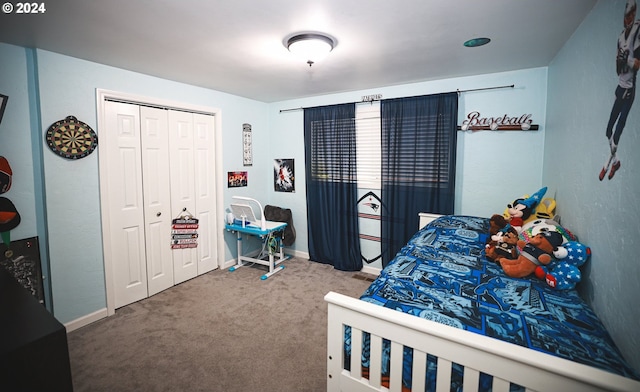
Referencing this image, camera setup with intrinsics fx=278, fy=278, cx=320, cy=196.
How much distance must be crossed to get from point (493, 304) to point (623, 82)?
1145 mm

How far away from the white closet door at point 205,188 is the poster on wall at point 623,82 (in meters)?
3.64

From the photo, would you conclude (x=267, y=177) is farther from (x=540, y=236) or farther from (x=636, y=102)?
(x=636, y=102)

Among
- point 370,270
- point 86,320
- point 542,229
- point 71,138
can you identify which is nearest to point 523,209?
point 542,229

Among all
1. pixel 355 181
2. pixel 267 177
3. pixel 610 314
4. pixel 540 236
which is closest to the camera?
pixel 610 314

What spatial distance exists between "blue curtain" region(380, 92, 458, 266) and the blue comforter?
48.8 inches

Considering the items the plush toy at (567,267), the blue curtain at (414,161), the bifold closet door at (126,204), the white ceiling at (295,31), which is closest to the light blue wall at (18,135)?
the white ceiling at (295,31)

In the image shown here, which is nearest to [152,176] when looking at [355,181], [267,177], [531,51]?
[267,177]

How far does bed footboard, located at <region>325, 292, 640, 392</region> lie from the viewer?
2.61 ft

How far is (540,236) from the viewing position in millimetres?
1642

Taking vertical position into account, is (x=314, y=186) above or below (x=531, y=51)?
below

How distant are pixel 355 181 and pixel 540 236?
2296 millimetres

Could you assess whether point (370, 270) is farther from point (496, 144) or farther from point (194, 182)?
point (194, 182)

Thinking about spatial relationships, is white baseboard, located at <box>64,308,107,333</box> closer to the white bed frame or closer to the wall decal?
the white bed frame

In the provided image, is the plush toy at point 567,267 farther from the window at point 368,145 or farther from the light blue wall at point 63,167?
the light blue wall at point 63,167
